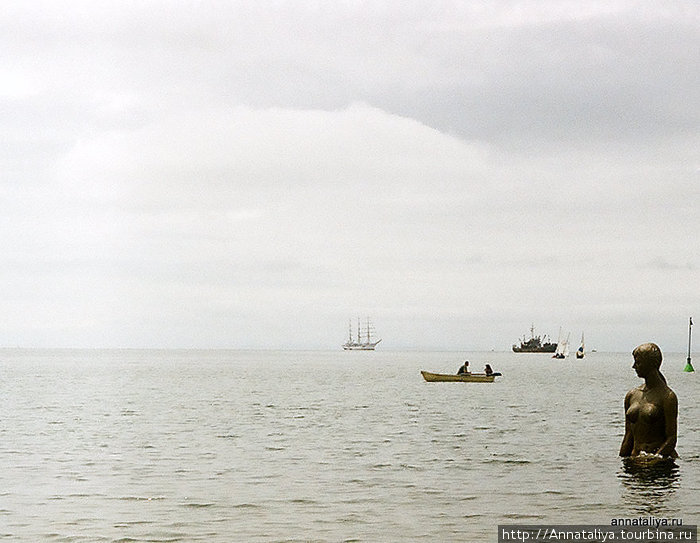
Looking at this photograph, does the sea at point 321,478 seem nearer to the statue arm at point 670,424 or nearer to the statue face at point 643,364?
the statue arm at point 670,424

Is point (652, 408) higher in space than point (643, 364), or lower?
lower

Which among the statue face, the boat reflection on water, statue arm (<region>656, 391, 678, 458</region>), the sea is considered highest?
the statue face

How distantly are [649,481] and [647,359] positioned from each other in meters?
3.53

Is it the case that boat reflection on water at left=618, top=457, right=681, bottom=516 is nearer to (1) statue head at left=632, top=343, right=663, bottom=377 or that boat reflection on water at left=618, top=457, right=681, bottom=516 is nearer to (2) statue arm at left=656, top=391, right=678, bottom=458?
(2) statue arm at left=656, top=391, right=678, bottom=458

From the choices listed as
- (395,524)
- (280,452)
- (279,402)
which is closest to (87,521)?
(395,524)

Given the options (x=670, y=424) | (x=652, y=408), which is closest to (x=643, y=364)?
(x=652, y=408)

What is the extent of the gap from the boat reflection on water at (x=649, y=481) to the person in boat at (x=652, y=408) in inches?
22.7

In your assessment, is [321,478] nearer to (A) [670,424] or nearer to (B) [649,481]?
(B) [649,481]

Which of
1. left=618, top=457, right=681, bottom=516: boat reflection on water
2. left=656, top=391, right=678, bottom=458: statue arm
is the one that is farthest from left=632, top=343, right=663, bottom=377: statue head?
left=618, top=457, right=681, bottom=516: boat reflection on water

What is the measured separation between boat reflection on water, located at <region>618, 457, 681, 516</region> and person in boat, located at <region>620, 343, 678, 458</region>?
577 mm

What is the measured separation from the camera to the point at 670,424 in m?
21.4

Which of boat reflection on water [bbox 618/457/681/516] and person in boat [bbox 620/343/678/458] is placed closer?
boat reflection on water [bbox 618/457/681/516]

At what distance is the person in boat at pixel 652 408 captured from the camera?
21.2 meters

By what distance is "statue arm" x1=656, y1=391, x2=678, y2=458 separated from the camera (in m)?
21.2
